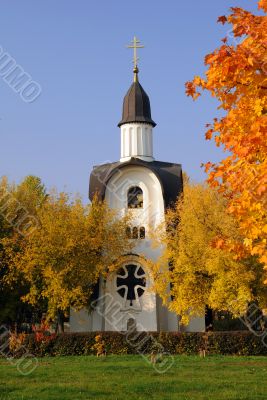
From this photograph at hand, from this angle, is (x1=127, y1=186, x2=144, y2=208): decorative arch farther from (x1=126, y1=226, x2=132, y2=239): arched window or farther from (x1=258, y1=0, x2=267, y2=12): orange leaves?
(x1=258, y1=0, x2=267, y2=12): orange leaves

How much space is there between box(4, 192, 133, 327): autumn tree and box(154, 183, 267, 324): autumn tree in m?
2.85

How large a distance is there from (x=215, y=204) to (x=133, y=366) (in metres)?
11.3

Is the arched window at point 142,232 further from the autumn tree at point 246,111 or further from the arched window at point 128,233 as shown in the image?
the autumn tree at point 246,111

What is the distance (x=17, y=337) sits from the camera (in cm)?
2045

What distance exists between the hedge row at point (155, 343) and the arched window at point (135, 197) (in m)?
9.48

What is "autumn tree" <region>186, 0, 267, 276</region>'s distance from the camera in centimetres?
695

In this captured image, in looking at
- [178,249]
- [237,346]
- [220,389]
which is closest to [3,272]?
[178,249]

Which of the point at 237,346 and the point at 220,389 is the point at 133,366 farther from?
the point at 237,346

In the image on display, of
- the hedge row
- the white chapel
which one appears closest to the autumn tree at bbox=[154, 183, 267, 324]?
the white chapel

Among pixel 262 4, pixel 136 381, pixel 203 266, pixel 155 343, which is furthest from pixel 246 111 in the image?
pixel 203 266

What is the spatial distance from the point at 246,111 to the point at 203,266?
17.0m

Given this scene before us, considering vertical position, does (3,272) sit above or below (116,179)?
below

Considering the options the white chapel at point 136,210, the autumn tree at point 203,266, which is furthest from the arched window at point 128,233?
the autumn tree at point 203,266

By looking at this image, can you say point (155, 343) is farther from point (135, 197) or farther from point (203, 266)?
point (135, 197)
